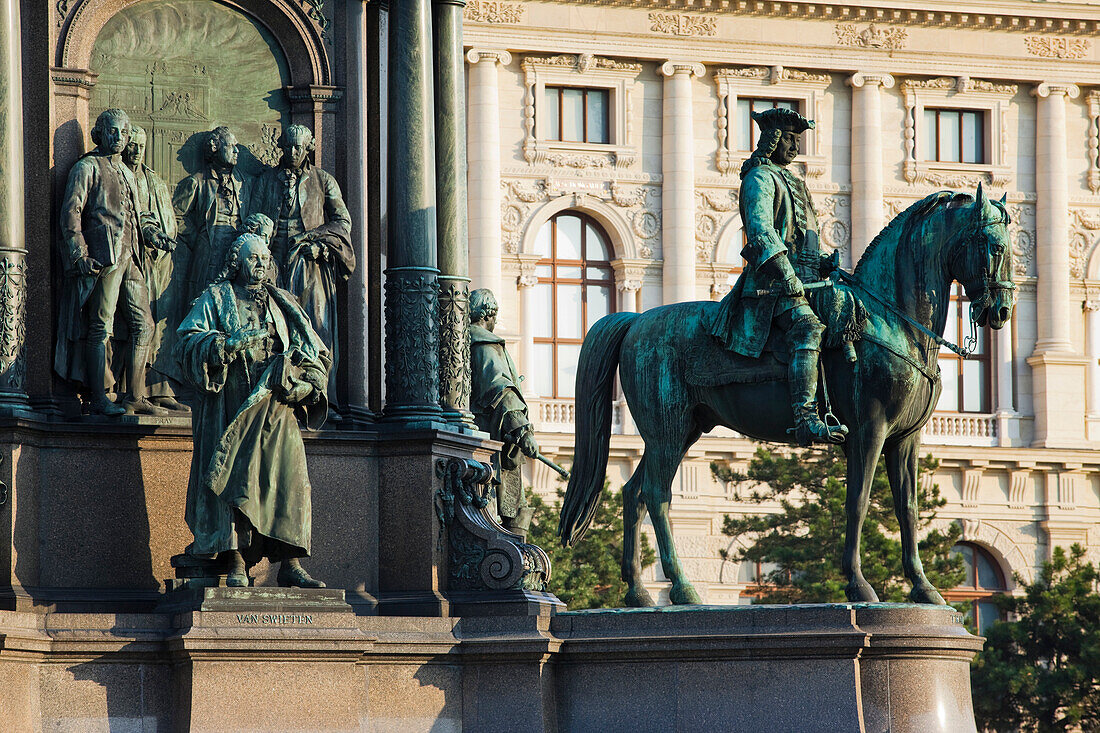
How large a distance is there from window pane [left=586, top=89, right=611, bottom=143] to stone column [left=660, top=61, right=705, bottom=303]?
145cm

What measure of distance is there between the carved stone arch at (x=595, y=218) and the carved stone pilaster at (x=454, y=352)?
38755 millimetres

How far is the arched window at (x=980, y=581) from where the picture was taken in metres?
56.2

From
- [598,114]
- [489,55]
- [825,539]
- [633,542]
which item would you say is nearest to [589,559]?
[825,539]

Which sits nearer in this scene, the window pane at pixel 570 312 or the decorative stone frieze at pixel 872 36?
the window pane at pixel 570 312

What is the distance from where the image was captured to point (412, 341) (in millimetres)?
16766

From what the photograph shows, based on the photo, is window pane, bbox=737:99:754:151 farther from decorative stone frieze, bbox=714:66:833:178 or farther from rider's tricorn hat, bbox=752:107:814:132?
rider's tricorn hat, bbox=752:107:814:132

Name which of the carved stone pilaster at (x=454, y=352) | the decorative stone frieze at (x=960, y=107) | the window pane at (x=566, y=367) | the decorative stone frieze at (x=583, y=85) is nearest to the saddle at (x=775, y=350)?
the carved stone pilaster at (x=454, y=352)

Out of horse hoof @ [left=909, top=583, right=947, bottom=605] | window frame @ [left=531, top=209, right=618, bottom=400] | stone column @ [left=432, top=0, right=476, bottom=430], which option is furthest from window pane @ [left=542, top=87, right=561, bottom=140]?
horse hoof @ [left=909, top=583, right=947, bottom=605]

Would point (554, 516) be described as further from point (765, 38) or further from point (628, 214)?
point (765, 38)

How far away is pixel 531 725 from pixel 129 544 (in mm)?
2995

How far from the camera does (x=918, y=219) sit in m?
16.6

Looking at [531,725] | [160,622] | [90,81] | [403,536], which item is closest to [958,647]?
[531,725]

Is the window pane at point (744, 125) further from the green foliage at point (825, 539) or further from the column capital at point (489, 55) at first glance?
the green foliage at point (825, 539)

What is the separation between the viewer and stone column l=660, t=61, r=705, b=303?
5662cm
